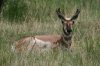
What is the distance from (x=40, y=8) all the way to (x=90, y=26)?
2.87 metres

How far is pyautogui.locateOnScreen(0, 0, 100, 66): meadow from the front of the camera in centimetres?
816

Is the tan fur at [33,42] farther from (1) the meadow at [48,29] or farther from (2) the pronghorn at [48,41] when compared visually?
(1) the meadow at [48,29]

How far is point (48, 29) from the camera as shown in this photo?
12.1 metres

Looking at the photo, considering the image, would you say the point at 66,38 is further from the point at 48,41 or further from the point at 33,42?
the point at 33,42

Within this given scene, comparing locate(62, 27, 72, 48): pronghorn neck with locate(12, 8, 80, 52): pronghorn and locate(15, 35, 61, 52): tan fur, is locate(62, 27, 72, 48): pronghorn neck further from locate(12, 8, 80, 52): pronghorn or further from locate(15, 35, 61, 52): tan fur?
locate(15, 35, 61, 52): tan fur

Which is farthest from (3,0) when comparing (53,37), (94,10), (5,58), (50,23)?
(5,58)

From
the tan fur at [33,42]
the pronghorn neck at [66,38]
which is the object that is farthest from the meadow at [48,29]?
the tan fur at [33,42]

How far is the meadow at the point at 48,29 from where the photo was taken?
26.8ft

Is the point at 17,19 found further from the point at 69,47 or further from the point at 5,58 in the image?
the point at 5,58

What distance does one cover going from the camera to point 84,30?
1178 cm

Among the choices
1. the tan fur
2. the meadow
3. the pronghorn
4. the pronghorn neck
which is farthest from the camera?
the pronghorn neck

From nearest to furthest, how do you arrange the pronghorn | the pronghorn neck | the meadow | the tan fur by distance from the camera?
the meadow, the tan fur, the pronghorn, the pronghorn neck

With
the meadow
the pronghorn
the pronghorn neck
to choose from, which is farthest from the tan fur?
the meadow

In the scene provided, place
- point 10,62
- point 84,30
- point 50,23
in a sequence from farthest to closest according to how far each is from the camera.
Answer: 1. point 50,23
2. point 84,30
3. point 10,62
